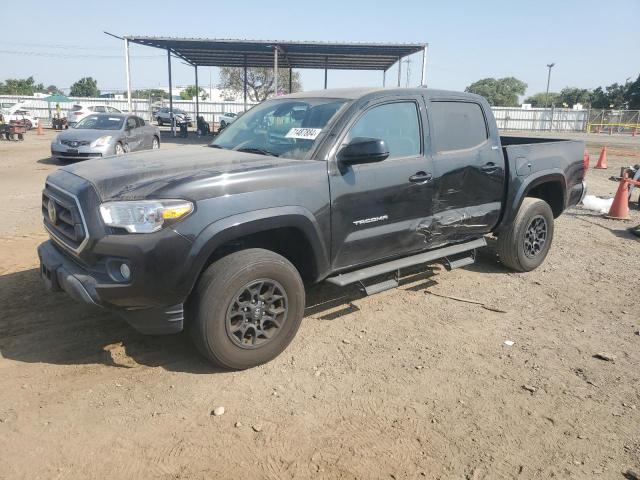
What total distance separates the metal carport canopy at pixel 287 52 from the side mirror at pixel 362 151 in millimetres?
19923

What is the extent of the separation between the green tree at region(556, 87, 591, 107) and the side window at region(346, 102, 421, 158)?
237 feet

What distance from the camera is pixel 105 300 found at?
2969 mm

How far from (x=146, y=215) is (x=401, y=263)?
218 cm

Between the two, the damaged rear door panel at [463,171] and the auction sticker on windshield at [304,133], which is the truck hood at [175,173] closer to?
the auction sticker on windshield at [304,133]

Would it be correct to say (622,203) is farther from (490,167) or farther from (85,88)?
(85,88)

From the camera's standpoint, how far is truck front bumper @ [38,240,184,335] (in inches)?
117

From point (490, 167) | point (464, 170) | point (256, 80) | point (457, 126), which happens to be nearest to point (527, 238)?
point (490, 167)

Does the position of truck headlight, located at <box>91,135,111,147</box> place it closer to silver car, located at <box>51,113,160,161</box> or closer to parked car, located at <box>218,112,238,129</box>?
silver car, located at <box>51,113,160,161</box>

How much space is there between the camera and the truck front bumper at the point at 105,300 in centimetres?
298

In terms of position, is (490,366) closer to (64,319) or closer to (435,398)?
(435,398)

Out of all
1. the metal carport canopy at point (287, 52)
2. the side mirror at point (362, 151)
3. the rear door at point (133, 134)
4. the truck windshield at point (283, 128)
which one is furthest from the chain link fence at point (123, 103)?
the side mirror at point (362, 151)

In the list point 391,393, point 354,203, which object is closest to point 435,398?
point 391,393

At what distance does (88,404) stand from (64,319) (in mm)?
1275

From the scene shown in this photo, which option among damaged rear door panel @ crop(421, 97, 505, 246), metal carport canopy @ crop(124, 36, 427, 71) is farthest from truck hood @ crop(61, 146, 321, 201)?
metal carport canopy @ crop(124, 36, 427, 71)
